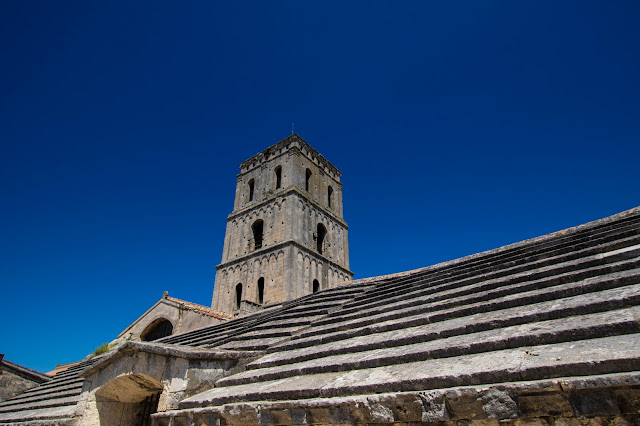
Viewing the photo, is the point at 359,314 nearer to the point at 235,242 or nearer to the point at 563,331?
the point at 563,331

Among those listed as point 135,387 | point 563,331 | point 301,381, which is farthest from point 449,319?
point 135,387

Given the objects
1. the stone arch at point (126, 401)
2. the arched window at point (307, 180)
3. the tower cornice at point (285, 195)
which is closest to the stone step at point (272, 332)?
the stone arch at point (126, 401)

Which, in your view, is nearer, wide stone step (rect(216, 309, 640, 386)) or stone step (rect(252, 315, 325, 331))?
wide stone step (rect(216, 309, 640, 386))

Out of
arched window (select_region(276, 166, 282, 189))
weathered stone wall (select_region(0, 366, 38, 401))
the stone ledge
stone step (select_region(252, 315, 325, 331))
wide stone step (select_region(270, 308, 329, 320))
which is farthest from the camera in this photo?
arched window (select_region(276, 166, 282, 189))

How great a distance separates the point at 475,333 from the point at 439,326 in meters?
0.49

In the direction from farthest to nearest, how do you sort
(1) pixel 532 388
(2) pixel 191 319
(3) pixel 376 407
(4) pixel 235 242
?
1. (4) pixel 235 242
2. (2) pixel 191 319
3. (3) pixel 376 407
4. (1) pixel 532 388

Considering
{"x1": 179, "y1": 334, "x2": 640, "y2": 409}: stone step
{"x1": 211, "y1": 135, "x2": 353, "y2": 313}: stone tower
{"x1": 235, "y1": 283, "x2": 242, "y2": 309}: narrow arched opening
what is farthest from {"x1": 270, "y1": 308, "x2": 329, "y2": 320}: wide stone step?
→ {"x1": 235, "y1": 283, "x2": 242, "y2": 309}: narrow arched opening

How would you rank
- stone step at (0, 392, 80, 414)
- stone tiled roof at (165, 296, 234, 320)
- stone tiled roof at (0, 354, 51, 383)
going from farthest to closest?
stone tiled roof at (165, 296, 234, 320) → stone tiled roof at (0, 354, 51, 383) → stone step at (0, 392, 80, 414)

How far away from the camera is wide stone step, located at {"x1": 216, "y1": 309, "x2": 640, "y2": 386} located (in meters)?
2.58

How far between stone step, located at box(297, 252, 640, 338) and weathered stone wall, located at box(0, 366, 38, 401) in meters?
13.4

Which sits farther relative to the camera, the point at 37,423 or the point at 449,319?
the point at 37,423

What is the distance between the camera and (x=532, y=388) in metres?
2.08

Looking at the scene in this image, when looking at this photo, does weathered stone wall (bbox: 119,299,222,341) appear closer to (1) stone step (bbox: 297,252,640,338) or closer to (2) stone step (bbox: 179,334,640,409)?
(1) stone step (bbox: 297,252,640,338)

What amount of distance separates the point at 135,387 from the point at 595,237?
6632 millimetres
